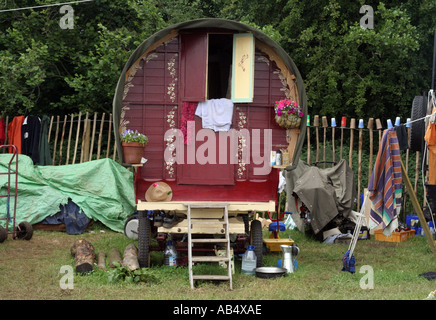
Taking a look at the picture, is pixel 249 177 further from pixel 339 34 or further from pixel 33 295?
pixel 339 34

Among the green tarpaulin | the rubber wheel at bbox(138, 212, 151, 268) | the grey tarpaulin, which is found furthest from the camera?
the green tarpaulin

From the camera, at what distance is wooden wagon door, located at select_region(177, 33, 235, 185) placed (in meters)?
7.84

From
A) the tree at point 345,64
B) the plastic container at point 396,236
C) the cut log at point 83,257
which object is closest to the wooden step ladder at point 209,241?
the cut log at point 83,257

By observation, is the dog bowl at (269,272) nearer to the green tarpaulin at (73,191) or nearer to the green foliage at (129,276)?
the green foliage at (129,276)

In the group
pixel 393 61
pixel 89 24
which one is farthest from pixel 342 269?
pixel 89 24

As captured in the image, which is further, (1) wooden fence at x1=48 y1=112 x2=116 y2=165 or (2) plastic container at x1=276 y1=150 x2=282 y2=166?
(1) wooden fence at x1=48 y1=112 x2=116 y2=165

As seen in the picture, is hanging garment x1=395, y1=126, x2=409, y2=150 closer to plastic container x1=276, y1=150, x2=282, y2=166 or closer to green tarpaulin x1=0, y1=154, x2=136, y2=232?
plastic container x1=276, y1=150, x2=282, y2=166

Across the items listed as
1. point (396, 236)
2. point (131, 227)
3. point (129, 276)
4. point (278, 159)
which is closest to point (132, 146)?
point (129, 276)

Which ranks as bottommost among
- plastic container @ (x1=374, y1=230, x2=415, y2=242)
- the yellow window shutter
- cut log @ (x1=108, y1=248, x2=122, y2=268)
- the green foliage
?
plastic container @ (x1=374, y1=230, x2=415, y2=242)

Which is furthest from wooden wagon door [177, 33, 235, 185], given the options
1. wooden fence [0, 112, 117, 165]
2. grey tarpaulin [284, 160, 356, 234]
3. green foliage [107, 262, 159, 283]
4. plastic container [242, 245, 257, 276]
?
wooden fence [0, 112, 117, 165]

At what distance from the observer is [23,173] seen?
10852mm

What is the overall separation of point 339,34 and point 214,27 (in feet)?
27.0

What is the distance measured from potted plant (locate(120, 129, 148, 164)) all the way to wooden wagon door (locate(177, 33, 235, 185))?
0.65m

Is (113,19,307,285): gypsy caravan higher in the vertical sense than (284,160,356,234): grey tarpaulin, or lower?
higher
